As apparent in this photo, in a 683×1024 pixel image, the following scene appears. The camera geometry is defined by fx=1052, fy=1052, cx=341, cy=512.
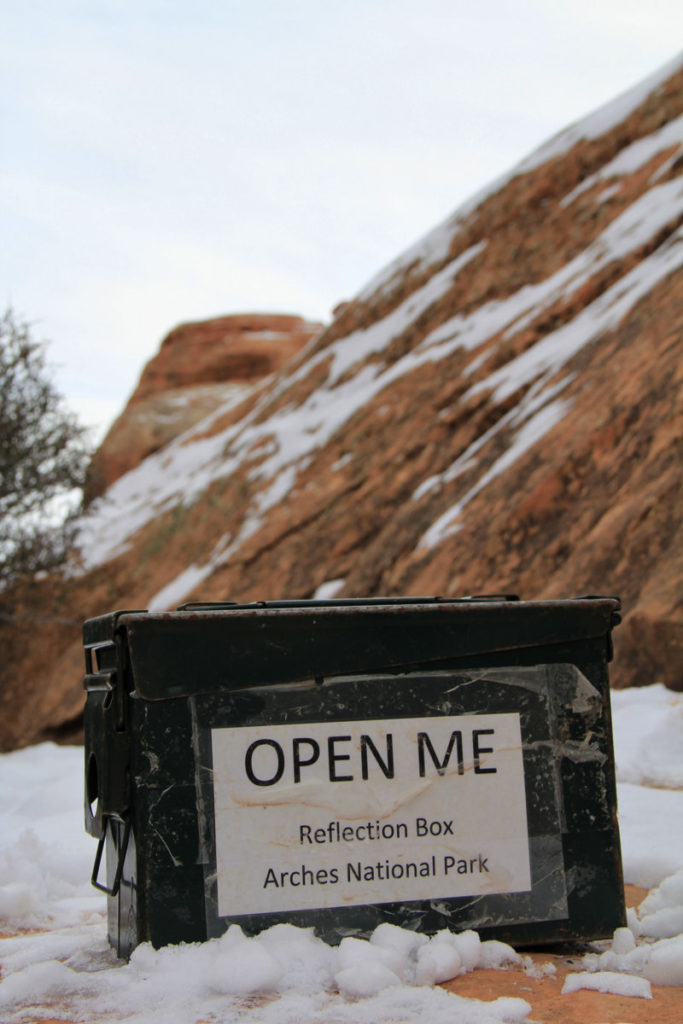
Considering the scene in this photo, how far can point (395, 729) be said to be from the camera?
257cm

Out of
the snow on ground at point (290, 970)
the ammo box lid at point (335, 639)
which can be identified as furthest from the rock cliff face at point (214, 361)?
the ammo box lid at point (335, 639)

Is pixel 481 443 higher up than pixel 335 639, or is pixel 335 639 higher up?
pixel 481 443

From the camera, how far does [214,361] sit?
29375 mm

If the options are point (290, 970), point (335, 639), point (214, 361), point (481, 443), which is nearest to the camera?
point (290, 970)

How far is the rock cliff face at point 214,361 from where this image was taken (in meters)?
25.2

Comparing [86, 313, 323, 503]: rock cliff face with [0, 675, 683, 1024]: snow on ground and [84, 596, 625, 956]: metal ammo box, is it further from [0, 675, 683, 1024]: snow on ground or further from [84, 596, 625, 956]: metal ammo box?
[84, 596, 625, 956]: metal ammo box

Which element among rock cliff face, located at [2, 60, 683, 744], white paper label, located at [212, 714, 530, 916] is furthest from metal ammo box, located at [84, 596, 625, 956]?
rock cliff face, located at [2, 60, 683, 744]

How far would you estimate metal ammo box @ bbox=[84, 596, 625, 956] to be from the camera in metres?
2.45

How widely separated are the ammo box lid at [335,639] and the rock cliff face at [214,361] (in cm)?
2141

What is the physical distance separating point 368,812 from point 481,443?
272 inches

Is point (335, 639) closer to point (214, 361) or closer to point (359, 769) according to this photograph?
point (359, 769)

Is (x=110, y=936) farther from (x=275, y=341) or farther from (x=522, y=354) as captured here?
(x=275, y=341)

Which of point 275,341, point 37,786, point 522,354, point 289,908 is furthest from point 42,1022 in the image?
point 275,341

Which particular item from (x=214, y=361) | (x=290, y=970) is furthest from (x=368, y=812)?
(x=214, y=361)
